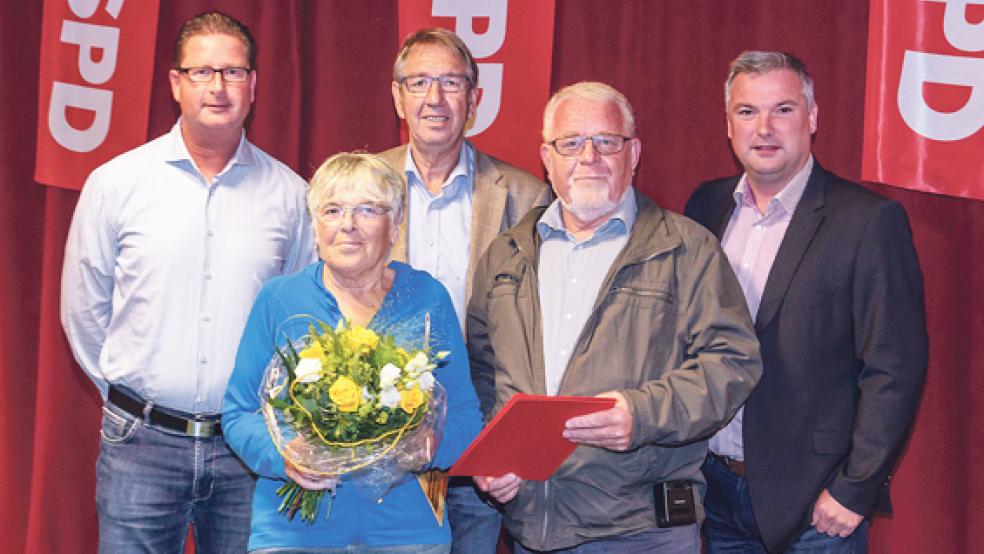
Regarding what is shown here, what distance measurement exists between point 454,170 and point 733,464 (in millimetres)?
1264

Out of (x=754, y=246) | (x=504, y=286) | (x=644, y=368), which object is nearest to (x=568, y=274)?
(x=504, y=286)

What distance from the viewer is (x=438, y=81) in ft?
11.1

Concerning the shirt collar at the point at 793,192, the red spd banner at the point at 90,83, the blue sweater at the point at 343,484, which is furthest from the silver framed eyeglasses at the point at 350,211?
the red spd banner at the point at 90,83

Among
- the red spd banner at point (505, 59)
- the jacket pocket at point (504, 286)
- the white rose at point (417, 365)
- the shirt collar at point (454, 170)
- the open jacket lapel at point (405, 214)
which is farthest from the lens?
the red spd banner at point (505, 59)

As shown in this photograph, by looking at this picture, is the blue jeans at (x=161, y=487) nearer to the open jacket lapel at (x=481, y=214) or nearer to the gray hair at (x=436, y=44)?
the open jacket lapel at (x=481, y=214)

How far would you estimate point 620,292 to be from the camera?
2.81m

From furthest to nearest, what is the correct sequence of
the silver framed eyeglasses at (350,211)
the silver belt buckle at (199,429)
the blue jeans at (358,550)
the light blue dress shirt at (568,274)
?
the silver belt buckle at (199,429) → the light blue dress shirt at (568,274) → the silver framed eyeglasses at (350,211) → the blue jeans at (358,550)

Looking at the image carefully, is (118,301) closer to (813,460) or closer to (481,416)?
(481,416)

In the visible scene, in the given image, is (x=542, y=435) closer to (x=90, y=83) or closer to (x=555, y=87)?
(x=555, y=87)

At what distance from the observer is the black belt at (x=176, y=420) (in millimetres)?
3227

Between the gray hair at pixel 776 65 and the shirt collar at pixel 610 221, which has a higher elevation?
the gray hair at pixel 776 65

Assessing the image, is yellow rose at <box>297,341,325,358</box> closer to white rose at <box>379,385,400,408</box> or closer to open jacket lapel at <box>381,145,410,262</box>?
white rose at <box>379,385,400,408</box>

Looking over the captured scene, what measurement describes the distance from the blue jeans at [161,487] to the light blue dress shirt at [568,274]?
1.10 meters

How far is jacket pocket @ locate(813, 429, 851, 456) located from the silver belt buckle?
1.77 meters
